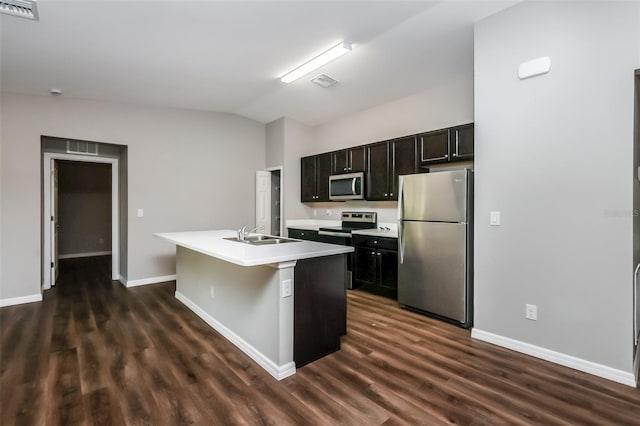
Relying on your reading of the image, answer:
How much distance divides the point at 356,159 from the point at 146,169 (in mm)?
3225

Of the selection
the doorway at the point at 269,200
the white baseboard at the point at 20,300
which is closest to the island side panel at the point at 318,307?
the doorway at the point at 269,200

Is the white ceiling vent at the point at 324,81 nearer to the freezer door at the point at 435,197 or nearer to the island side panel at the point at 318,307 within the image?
the freezer door at the point at 435,197

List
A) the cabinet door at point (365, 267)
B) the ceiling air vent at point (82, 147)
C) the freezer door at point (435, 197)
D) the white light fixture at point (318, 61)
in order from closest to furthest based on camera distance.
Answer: the freezer door at point (435, 197), the white light fixture at point (318, 61), the cabinet door at point (365, 267), the ceiling air vent at point (82, 147)

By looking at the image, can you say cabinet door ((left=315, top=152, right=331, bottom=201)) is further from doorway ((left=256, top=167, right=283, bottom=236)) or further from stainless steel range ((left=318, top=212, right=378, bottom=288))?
doorway ((left=256, top=167, right=283, bottom=236))

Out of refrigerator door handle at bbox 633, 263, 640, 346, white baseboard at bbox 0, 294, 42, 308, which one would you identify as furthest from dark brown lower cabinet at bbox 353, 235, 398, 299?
white baseboard at bbox 0, 294, 42, 308

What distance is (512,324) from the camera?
2.66 m

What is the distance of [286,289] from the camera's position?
2244 millimetres

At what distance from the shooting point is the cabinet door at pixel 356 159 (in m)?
4.73

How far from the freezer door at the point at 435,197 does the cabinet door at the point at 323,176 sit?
75.7 inches

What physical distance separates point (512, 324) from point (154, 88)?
15.8 ft

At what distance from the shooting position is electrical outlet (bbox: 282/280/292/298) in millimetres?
2227

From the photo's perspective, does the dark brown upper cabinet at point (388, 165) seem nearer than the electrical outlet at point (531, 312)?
No

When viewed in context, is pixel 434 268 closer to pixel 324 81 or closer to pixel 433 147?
pixel 433 147

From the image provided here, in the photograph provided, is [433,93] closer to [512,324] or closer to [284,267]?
[512,324]
